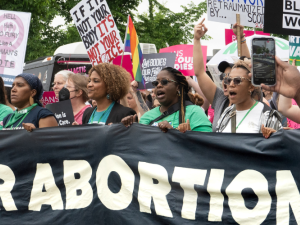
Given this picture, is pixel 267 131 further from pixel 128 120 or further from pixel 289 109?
pixel 128 120

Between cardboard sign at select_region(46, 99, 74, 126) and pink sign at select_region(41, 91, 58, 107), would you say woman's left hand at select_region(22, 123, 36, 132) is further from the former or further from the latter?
pink sign at select_region(41, 91, 58, 107)

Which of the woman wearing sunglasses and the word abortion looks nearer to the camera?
the word abortion

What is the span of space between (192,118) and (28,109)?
65.9 inches

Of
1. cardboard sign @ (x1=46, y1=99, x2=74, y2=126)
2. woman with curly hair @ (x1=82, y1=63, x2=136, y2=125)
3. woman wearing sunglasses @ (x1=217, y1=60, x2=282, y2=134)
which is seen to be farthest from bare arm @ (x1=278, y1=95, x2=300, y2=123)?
cardboard sign @ (x1=46, y1=99, x2=74, y2=126)

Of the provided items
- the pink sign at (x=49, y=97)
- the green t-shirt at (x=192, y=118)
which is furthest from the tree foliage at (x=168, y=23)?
the green t-shirt at (x=192, y=118)

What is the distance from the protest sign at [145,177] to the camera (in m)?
3.20

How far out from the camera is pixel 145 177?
3662mm

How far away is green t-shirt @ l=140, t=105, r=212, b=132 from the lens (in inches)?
158

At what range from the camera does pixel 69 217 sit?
12.8 feet

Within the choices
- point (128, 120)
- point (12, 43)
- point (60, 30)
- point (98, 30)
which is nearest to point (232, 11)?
point (98, 30)

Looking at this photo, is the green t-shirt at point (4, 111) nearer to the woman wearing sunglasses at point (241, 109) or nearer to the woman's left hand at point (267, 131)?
the woman wearing sunglasses at point (241, 109)

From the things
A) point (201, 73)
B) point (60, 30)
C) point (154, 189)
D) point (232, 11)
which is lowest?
point (154, 189)

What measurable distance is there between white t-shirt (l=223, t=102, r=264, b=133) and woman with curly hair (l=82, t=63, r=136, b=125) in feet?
3.82

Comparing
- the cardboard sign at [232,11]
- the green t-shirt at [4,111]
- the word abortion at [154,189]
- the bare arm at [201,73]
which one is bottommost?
the word abortion at [154,189]
